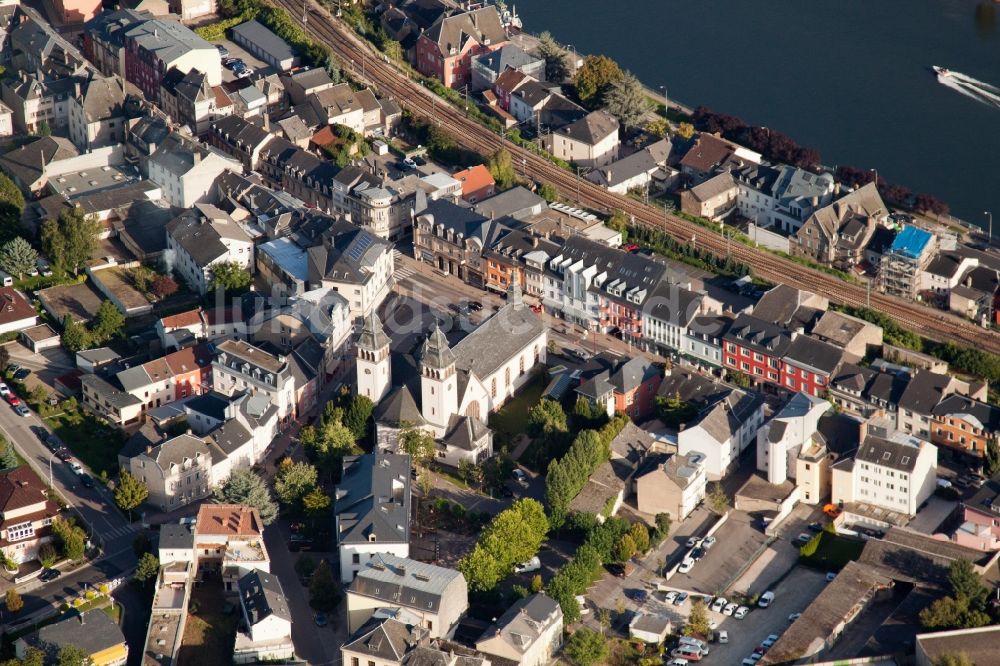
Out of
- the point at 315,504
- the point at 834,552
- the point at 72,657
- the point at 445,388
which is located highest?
the point at 445,388

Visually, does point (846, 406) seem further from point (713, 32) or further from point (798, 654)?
point (713, 32)

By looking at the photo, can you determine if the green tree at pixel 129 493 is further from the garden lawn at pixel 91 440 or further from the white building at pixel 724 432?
the white building at pixel 724 432

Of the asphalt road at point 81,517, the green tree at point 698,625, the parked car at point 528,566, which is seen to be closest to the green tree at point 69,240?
the asphalt road at point 81,517

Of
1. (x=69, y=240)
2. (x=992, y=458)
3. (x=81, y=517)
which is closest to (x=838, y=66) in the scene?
(x=992, y=458)

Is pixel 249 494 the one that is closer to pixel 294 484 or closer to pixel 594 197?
pixel 294 484

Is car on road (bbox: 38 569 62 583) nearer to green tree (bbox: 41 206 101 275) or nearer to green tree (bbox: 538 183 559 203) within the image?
green tree (bbox: 41 206 101 275)

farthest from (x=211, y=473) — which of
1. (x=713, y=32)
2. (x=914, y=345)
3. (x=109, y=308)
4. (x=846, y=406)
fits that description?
(x=713, y=32)
